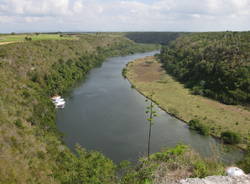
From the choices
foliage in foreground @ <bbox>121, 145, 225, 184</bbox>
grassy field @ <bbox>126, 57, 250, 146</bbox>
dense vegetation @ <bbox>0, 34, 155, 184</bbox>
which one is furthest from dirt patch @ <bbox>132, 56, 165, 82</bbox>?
foliage in foreground @ <bbox>121, 145, 225, 184</bbox>

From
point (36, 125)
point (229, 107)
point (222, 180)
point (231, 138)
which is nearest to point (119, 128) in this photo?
point (36, 125)

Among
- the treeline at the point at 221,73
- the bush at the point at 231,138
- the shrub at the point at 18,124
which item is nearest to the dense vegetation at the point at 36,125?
the shrub at the point at 18,124

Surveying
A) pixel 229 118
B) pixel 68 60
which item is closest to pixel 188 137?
pixel 229 118

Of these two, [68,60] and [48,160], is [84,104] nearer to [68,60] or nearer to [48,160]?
[48,160]

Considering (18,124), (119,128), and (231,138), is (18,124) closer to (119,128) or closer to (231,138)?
(119,128)

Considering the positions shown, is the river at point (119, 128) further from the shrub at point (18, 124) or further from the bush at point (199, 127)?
the shrub at point (18, 124)

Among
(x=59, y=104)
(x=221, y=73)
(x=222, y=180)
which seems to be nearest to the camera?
(x=222, y=180)

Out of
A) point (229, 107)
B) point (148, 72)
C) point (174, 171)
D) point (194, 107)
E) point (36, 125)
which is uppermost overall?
point (174, 171)
